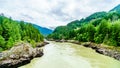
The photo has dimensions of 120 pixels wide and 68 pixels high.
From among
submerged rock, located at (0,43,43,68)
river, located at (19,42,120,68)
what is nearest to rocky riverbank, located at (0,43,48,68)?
submerged rock, located at (0,43,43,68)

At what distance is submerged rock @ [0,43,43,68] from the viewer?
41.3 meters

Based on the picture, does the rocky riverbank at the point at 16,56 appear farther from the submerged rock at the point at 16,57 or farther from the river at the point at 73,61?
the river at the point at 73,61

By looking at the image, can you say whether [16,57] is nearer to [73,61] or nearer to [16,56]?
[16,56]

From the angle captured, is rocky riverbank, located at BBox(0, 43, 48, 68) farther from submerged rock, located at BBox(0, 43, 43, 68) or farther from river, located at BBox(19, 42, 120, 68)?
river, located at BBox(19, 42, 120, 68)

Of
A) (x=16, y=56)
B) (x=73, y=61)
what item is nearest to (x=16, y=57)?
(x=16, y=56)

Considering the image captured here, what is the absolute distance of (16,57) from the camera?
145 ft

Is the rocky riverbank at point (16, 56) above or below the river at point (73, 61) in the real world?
above

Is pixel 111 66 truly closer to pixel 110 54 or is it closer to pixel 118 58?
pixel 118 58

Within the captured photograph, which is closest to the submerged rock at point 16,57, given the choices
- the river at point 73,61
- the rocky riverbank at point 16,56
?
the rocky riverbank at point 16,56

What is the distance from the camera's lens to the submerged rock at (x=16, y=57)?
4134 centimetres

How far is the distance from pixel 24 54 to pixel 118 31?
42444 millimetres

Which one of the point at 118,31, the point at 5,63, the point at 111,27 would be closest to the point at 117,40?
the point at 118,31

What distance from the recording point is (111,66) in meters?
46.3

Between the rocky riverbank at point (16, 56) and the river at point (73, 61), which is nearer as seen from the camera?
the rocky riverbank at point (16, 56)
